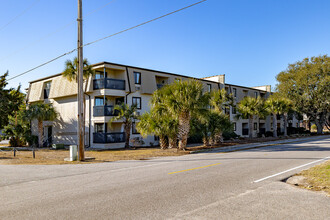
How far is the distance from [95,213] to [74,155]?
36.8 ft

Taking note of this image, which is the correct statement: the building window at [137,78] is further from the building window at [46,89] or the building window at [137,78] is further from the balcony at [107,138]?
the building window at [46,89]

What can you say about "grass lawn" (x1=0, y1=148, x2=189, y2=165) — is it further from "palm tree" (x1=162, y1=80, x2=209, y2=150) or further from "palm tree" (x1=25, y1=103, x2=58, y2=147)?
"palm tree" (x1=25, y1=103, x2=58, y2=147)

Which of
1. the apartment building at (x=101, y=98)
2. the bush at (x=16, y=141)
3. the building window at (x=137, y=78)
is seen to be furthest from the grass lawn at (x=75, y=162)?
the bush at (x=16, y=141)

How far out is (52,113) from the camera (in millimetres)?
29094

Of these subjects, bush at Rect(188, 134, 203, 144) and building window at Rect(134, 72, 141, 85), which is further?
bush at Rect(188, 134, 203, 144)

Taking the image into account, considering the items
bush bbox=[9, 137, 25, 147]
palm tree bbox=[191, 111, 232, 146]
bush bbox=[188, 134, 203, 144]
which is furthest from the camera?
bush bbox=[9, 137, 25, 147]

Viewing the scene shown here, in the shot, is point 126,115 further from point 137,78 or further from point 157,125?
point 137,78

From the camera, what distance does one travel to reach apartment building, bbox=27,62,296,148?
1025 inches

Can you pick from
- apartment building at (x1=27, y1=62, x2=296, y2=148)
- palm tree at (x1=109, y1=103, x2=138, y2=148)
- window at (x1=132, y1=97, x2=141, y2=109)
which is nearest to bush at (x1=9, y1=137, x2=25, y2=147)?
apartment building at (x1=27, y1=62, x2=296, y2=148)

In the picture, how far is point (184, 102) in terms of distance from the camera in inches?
782

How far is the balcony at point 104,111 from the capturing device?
25.9 metres

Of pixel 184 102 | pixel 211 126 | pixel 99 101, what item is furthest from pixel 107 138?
pixel 211 126

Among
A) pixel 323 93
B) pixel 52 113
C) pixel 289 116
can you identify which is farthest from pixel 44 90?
pixel 289 116

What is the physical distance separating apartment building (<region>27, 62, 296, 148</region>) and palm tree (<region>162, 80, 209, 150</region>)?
422cm
